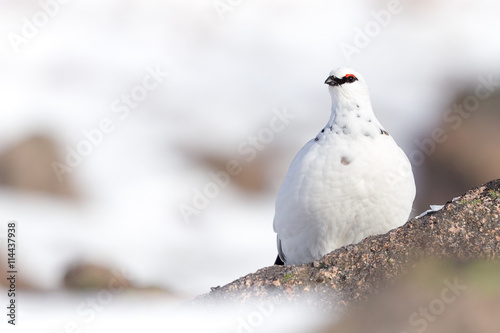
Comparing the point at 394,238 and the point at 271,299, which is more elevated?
the point at 394,238

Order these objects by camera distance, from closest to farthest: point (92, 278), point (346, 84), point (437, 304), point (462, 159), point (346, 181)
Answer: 1. point (437, 304)
2. point (346, 181)
3. point (346, 84)
4. point (92, 278)
5. point (462, 159)

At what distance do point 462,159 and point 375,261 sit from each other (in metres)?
10.0

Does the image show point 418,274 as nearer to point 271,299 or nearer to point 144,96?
point 271,299

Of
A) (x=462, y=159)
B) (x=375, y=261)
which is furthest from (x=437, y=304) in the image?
(x=462, y=159)

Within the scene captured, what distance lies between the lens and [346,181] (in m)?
4.52

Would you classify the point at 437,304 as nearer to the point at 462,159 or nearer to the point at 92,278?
the point at 92,278

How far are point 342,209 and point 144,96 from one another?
43.7 feet

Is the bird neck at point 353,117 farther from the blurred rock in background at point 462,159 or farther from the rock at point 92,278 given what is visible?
the blurred rock in background at point 462,159

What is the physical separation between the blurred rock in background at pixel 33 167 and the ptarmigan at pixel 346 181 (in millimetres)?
8802

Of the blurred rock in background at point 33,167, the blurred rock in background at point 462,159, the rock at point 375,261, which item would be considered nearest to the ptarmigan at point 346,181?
the rock at point 375,261

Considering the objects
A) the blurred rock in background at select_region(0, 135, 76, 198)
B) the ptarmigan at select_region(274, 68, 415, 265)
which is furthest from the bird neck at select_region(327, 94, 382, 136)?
the blurred rock in background at select_region(0, 135, 76, 198)

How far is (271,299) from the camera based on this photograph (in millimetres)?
3314

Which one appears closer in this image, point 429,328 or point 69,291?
point 429,328

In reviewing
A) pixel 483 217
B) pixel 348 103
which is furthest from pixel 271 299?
pixel 348 103
